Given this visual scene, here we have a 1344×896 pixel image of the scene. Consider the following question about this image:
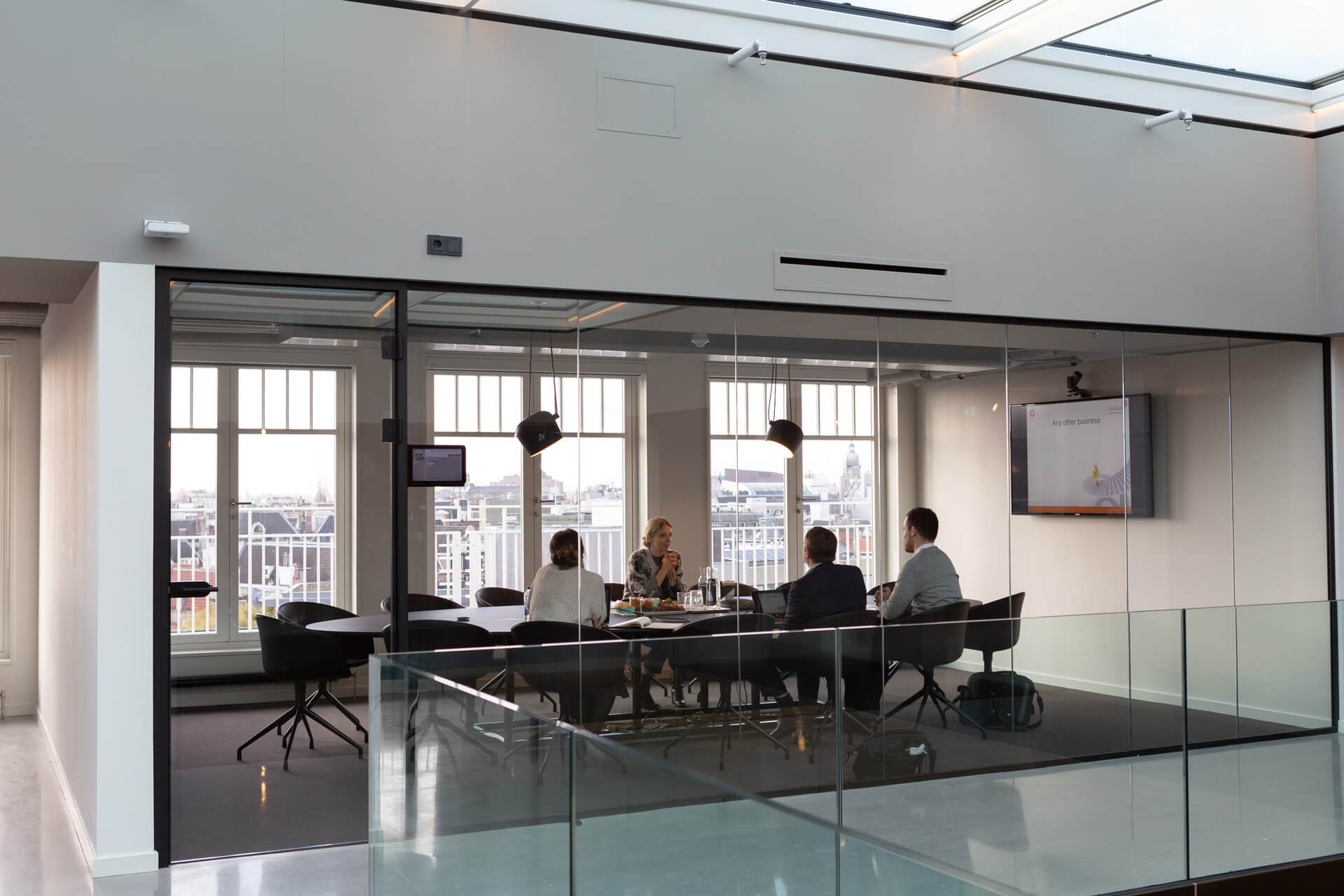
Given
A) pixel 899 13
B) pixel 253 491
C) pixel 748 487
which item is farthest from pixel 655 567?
pixel 899 13

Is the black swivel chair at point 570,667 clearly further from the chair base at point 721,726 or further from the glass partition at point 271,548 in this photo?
the glass partition at point 271,548

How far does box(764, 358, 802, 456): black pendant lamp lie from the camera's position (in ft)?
21.0

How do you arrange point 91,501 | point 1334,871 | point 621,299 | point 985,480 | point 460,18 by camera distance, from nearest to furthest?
point 1334,871, point 91,501, point 460,18, point 621,299, point 985,480

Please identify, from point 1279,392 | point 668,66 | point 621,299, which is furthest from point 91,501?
point 1279,392

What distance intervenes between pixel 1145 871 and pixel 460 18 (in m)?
4.86

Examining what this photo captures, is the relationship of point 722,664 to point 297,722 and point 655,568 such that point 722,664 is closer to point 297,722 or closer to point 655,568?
point 655,568

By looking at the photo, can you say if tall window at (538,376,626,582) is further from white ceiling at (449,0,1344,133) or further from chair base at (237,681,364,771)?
white ceiling at (449,0,1344,133)

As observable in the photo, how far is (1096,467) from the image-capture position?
7484 millimetres

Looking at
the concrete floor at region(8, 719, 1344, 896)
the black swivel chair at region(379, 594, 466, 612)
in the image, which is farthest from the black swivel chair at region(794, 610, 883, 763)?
the black swivel chair at region(379, 594, 466, 612)

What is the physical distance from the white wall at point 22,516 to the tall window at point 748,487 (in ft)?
18.7

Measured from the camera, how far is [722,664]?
534 centimetres

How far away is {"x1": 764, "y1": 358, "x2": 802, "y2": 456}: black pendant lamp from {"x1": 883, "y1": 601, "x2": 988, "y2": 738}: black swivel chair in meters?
1.83

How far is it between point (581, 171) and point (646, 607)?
2235mm

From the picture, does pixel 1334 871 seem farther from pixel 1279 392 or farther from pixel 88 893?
pixel 88 893
